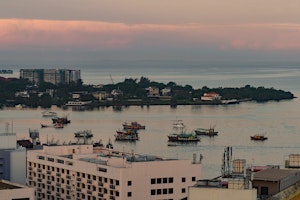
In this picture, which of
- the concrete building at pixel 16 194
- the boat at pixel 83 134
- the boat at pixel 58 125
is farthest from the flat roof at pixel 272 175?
the boat at pixel 58 125

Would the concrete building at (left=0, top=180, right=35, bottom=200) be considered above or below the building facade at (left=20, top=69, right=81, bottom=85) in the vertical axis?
below

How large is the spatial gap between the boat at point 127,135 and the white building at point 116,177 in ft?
37.8

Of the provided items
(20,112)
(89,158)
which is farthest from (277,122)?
(89,158)

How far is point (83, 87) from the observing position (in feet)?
155

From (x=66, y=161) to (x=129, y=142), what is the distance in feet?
38.1

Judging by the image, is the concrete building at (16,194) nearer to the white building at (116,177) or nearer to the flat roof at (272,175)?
the white building at (116,177)

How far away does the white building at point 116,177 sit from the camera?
468 inches

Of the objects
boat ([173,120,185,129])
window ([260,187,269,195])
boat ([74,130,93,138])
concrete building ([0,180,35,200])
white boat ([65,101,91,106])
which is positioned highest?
window ([260,187,269,195])

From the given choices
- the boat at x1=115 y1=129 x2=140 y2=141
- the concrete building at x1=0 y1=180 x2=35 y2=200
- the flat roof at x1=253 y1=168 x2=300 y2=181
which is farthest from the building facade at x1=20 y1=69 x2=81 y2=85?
the flat roof at x1=253 y1=168 x2=300 y2=181

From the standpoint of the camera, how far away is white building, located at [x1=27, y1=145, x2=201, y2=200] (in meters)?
11.9

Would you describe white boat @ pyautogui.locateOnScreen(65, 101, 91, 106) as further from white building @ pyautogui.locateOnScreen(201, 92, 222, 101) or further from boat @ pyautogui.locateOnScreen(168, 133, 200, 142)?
boat @ pyautogui.locateOnScreen(168, 133, 200, 142)

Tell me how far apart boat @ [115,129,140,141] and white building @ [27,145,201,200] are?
11522 millimetres

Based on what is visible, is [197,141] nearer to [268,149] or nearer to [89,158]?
[268,149]

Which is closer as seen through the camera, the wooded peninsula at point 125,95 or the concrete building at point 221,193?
the concrete building at point 221,193
